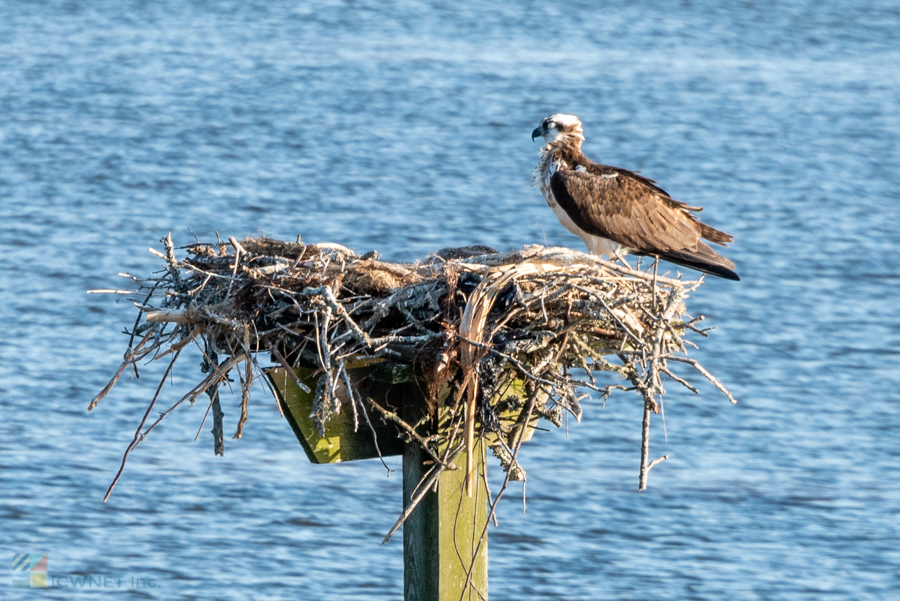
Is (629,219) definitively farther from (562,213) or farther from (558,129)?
(558,129)

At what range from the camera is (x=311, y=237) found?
12.1 m

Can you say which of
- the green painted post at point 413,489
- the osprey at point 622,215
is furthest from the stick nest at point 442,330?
the osprey at point 622,215

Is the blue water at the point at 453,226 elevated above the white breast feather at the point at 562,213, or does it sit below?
below

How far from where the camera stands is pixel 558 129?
6516 millimetres

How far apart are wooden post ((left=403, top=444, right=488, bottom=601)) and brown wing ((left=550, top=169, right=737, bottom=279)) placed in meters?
1.72

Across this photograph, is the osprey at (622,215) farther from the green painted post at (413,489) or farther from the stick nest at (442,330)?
the green painted post at (413,489)

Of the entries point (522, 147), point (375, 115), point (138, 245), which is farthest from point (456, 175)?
point (138, 245)

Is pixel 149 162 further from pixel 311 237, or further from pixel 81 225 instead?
pixel 311 237

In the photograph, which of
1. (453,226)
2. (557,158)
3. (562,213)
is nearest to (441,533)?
(562,213)

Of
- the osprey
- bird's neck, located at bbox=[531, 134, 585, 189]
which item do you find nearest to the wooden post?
the osprey

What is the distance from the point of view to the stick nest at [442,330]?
4.44 metres

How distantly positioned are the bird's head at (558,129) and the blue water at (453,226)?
2.84 metres

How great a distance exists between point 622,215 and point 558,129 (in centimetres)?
60

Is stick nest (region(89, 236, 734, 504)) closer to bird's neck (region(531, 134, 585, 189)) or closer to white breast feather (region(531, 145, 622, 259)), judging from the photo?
white breast feather (region(531, 145, 622, 259))
